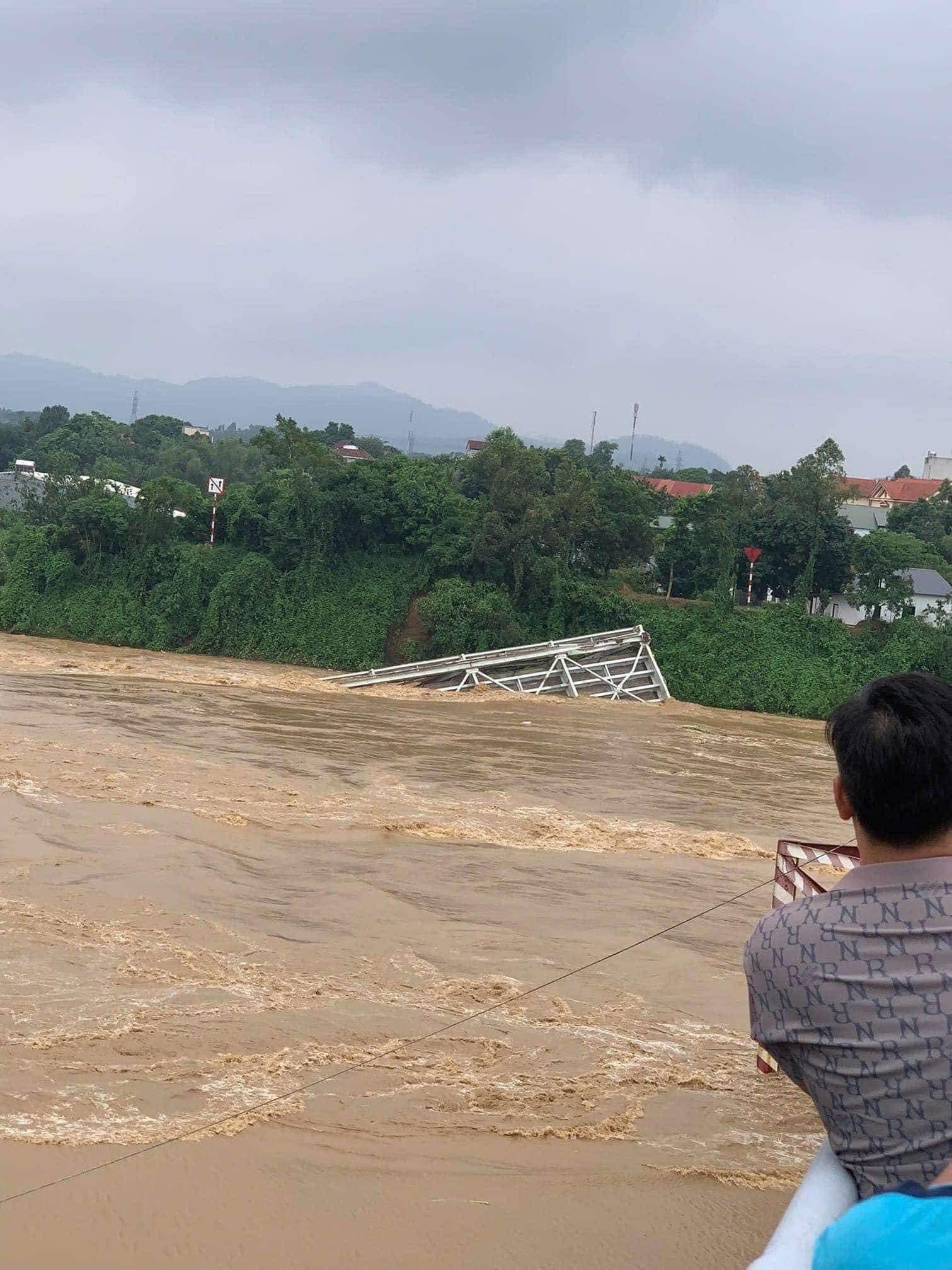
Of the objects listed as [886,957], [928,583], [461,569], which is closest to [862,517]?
[928,583]

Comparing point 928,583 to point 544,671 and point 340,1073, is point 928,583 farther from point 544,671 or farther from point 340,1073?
point 340,1073

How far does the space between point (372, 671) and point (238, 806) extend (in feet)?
51.0

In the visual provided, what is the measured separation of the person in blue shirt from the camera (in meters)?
1.90

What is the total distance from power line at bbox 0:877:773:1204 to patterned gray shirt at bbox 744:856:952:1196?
11.0 ft

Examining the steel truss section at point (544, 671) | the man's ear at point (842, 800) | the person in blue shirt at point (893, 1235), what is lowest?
the steel truss section at point (544, 671)

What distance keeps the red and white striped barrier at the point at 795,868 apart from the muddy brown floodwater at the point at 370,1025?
0.15 m

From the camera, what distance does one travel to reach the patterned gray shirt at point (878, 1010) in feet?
7.58

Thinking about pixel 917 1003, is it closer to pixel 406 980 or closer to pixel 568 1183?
pixel 568 1183

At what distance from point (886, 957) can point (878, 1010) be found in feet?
0.32

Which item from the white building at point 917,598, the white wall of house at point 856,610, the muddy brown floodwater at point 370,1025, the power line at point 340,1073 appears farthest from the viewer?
the white building at point 917,598

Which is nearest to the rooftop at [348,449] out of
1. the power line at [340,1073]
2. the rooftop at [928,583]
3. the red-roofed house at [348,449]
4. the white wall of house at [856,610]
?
the red-roofed house at [348,449]

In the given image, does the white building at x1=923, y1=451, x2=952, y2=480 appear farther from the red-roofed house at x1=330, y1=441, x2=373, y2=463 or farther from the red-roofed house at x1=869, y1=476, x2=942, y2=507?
the red-roofed house at x1=330, y1=441, x2=373, y2=463

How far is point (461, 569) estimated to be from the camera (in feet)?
111

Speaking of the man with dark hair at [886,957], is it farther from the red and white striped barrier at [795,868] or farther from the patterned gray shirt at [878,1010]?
the red and white striped barrier at [795,868]
